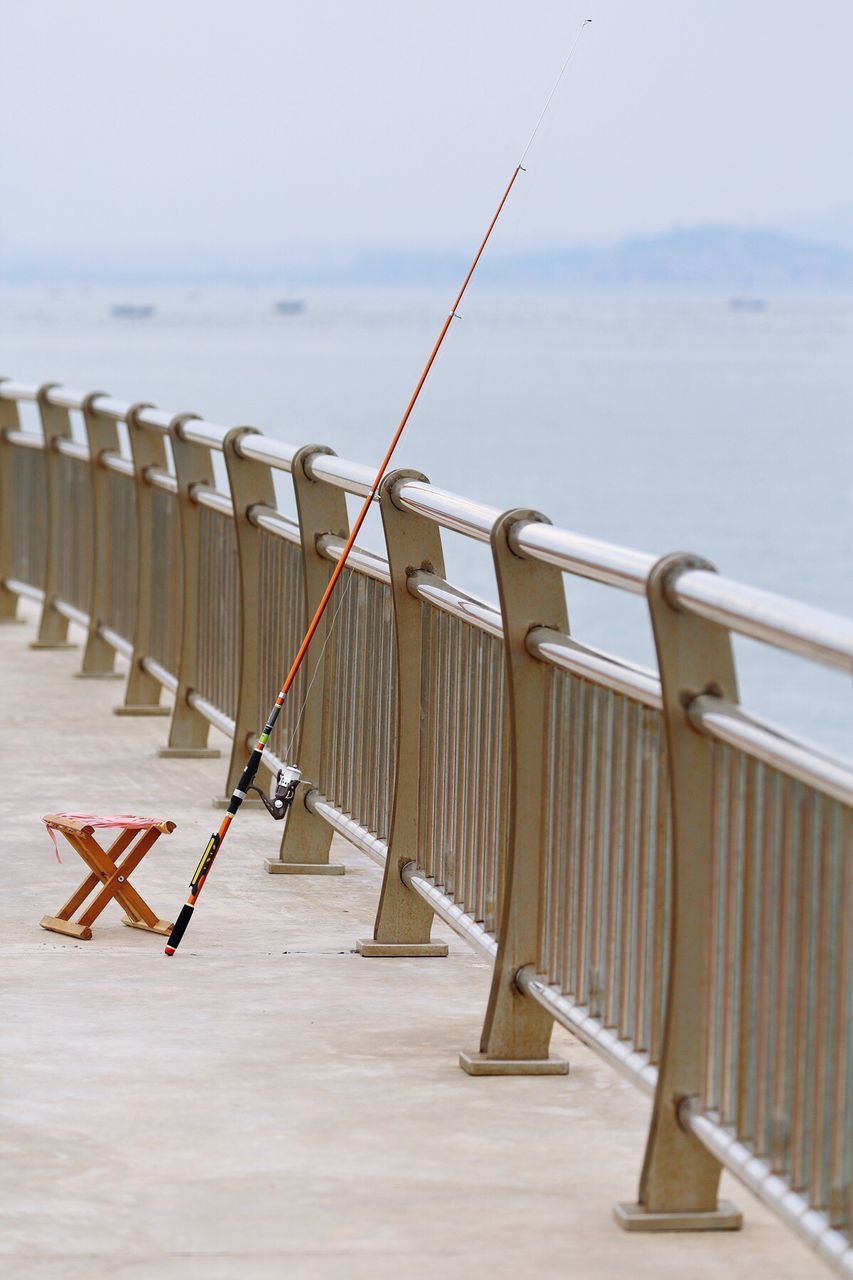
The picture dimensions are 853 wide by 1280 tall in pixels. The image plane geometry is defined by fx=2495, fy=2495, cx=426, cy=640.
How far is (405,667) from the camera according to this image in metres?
5.86

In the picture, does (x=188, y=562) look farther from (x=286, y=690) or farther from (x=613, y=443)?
(x=613, y=443)

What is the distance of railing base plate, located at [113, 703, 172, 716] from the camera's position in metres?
10.1

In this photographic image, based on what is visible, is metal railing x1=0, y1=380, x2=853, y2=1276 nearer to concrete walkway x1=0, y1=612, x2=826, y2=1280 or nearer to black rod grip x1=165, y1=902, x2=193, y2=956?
concrete walkway x1=0, y1=612, x2=826, y2=1280

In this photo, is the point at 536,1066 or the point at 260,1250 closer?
the point at 260,1250

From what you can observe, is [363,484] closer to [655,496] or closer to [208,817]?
[208,817]

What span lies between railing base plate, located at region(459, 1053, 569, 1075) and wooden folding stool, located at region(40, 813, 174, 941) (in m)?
1.41

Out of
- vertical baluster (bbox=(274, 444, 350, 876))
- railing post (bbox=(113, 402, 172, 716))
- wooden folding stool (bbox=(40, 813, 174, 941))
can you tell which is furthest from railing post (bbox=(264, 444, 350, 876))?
railing post (bbox=(113, 402, 172, 716))

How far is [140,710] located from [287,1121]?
561 centimetres

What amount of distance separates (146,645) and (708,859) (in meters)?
6.26

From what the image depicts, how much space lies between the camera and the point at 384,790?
20.2 feet

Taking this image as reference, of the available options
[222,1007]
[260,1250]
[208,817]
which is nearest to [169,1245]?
[260,1250]

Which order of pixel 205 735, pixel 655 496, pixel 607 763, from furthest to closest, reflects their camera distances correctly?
pixel 655 496 → pixel 205 735 → pixel 607 763

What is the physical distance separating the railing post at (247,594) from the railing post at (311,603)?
87 cm

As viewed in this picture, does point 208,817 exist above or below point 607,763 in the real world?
below
